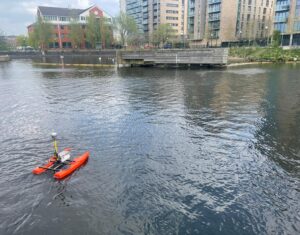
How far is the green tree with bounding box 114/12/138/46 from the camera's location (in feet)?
440

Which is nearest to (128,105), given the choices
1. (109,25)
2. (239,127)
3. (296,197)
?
(239,127)

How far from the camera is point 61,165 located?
13.5 m

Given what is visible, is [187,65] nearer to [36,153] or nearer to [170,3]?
[36,153]

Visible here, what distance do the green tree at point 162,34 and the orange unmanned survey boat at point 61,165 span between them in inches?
4748

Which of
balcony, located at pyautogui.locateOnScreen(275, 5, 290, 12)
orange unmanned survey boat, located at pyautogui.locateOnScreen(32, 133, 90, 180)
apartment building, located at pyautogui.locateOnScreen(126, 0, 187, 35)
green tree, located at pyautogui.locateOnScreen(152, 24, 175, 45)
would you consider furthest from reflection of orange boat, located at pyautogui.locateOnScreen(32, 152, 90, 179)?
apartment building, located at pyautogui.locateOnScreen(126, 0, 187, 35)

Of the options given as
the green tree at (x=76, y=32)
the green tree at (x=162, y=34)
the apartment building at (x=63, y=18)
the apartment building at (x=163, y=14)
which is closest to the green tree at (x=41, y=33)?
the apartment building at (x=63, y=18)

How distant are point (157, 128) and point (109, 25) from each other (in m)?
133

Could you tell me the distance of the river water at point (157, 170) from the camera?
9.77 metres

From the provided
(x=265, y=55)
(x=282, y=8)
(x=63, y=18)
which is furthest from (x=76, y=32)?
(x=282, y=8)

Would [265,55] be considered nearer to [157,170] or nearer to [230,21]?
[230,21]

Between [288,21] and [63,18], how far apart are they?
118 metres

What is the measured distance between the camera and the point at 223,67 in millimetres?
58438

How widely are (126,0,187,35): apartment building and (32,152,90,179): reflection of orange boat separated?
487 ft

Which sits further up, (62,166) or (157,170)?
(62,166)
